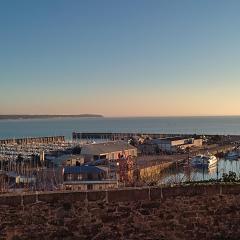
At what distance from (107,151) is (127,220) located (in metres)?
32.2

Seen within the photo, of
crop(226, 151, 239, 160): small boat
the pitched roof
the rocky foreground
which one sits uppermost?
the rocky foreground

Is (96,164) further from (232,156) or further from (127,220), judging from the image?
(127,220)

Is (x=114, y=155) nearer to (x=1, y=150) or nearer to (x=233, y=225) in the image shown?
A: (x=1, y=150)

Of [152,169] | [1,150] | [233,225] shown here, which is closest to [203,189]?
[233,225]

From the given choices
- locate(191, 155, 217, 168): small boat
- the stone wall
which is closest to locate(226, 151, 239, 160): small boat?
locate(191, 155, 217, 168): small boat

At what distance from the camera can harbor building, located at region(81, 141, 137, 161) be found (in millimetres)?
37094

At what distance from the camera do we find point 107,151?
38219 mm

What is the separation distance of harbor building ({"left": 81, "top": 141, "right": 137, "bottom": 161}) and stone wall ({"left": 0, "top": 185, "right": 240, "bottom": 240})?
29.4 metres

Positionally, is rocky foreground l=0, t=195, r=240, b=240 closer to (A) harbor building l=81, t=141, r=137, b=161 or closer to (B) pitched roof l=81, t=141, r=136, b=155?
(A) harbor building l=81, t=141, r=137, b=161

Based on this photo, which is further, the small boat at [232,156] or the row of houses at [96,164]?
the small boat at [232,156]

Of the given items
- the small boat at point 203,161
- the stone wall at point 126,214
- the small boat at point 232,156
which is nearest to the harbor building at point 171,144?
the small boat at point 232,156

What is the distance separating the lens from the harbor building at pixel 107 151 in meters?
37.1

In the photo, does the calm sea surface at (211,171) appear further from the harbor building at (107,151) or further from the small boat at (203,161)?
the harbor building at (107,151)

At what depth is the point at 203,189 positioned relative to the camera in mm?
6480
